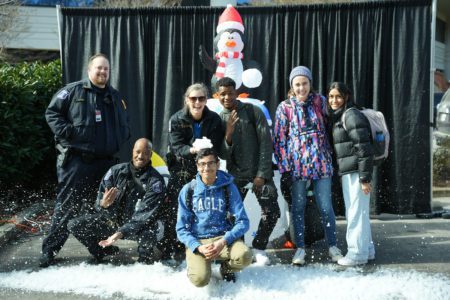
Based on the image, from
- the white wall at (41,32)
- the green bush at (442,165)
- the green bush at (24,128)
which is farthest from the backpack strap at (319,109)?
the white wall at (41,32)

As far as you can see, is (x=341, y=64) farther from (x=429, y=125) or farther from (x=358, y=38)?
(x=429, y=125)

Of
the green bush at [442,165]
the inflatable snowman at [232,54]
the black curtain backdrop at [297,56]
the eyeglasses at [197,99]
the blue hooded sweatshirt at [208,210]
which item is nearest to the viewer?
the blue hooded sweatshirt at [208,210]

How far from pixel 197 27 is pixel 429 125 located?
301cm

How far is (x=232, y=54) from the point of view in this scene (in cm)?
586

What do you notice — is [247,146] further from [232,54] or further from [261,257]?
[232,54]

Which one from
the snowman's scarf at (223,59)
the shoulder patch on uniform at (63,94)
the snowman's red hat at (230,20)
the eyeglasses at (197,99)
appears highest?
the snowman's red hat at (230,20)

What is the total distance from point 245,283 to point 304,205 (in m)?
0.99

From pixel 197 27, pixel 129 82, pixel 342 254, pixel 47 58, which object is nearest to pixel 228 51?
pixel 197 27

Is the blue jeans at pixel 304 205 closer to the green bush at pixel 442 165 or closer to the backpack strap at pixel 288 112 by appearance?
the backpack strap at pixel 288 112

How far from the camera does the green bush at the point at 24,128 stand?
6.62 metres

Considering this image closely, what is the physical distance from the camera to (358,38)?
253 inches

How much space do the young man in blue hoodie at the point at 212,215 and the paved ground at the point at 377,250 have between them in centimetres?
87

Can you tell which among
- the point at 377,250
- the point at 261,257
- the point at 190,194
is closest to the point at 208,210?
the point at 190,194

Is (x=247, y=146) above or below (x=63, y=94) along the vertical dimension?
below
